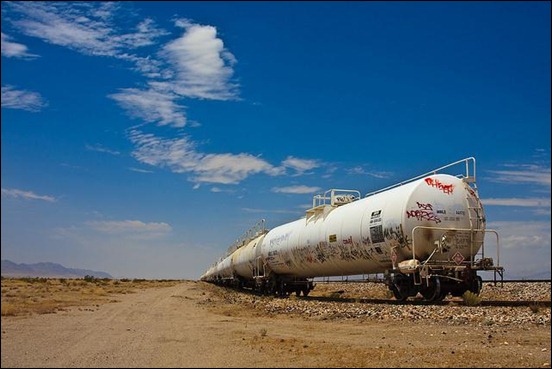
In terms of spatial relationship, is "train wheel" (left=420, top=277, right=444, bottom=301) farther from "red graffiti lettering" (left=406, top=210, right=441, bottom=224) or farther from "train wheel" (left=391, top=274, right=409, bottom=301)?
"red graffiti lettering" (left=406, top=210, right=441, bottom=224)

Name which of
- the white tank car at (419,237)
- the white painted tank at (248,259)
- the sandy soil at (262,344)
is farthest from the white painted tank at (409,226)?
the white painted tank at (248,259)

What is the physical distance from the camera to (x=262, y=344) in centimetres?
991

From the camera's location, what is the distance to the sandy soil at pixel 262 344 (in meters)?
7.97

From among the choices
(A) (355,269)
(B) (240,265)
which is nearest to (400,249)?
(A) (355,269)

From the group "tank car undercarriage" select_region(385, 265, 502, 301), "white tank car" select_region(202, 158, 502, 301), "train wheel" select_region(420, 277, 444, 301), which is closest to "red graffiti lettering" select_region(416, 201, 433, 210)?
"white tank car" select_region(202, 158, 502, 301)

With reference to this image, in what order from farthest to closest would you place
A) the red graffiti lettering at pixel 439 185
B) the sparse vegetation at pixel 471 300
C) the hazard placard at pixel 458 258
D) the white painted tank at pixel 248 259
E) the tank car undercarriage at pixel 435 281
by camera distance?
the white painted tank at pixel 248 259 → the red graffiti lettering at pixel 439 185 → the hazard placard at pixel 458 258 → the tank car undercarriage at pixel 435 281 → the sparse vegetation at pixel 471 300

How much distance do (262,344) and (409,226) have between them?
28.2 ft

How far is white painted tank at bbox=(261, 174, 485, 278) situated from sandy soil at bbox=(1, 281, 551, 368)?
4.36 m

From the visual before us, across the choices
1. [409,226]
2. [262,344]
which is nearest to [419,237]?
[409,226]

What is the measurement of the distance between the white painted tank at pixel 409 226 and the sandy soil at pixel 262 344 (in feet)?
14.3

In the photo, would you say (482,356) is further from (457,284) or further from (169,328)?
(457,284)

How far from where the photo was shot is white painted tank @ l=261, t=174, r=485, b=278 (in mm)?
17141

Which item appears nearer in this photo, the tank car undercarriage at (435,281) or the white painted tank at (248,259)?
the tank car undercarriage at (435,281)

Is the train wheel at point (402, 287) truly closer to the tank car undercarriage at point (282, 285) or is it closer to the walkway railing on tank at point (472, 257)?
the walkway railing on tank at point (472, 257)
